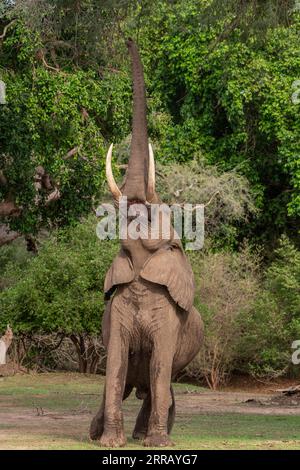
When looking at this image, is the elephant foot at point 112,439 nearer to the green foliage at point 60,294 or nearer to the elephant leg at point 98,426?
the elephant leg at point 98,426

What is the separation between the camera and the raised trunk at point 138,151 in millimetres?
11609

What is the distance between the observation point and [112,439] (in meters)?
11.3

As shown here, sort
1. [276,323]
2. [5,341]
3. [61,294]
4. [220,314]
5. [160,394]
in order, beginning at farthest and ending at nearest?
[220,314] → [276,323] → [61,294] → [5,341] → [160,394]

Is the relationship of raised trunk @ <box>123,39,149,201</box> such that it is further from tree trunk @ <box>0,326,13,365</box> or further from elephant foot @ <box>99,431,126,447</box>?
tree trunk @ <box>0,326,13,365</box>

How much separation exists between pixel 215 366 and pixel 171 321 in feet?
49.2

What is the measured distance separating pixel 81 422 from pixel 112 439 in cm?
377

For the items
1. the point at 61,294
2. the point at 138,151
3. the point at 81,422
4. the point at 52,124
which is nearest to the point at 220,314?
the point at 61,294

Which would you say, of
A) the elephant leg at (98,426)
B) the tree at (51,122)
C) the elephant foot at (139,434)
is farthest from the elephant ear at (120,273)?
the tree at (51,122)

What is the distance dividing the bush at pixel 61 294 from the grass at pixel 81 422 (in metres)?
1.37

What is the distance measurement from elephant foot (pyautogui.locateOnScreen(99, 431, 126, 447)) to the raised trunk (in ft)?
7.55

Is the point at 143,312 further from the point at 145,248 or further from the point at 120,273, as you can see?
the point at 145,248

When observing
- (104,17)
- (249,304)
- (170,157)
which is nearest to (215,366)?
(249,304)

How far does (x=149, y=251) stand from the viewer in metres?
11.7

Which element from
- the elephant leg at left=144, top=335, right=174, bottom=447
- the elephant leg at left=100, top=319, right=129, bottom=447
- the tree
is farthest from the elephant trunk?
the tree
